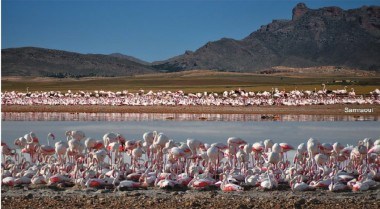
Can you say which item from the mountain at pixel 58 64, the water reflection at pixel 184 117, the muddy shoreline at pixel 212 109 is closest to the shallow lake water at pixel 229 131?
the water reflection at pixel 184 117

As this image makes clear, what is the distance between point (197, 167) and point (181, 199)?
1.76m

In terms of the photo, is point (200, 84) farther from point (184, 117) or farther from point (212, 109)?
point (184, 117)

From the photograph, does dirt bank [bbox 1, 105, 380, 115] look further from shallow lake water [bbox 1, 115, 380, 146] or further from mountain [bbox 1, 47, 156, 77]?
mountain [bbox 1, 47, 156, 77]

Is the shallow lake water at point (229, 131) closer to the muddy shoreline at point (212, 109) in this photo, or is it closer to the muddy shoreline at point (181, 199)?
the muddy shoreline at point (181, 199)

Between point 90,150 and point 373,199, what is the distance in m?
5.05

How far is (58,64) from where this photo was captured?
426 ft

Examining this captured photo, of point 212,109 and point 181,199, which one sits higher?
point 212,109

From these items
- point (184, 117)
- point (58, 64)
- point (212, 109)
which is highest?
point (58, 64)

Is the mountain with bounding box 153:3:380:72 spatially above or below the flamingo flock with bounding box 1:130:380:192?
above

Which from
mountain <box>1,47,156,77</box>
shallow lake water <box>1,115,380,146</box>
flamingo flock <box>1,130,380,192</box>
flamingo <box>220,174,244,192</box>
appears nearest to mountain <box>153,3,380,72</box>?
mountain <box>1,47,156,77</box>

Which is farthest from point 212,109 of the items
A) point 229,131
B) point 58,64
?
Result: point 58,64

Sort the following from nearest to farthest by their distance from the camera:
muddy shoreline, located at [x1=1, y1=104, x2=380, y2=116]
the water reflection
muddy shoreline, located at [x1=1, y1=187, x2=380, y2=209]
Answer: muddy shoreline, located at [x1=1, y1=187, x2=380, y2=209] → the water reflection → muddy shoreline, located at [x1=1, y1=104, x2=380, y2=116]

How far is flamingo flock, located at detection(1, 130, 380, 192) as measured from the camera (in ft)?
31.1

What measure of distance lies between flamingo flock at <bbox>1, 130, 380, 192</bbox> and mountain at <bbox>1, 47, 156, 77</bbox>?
360 feet
